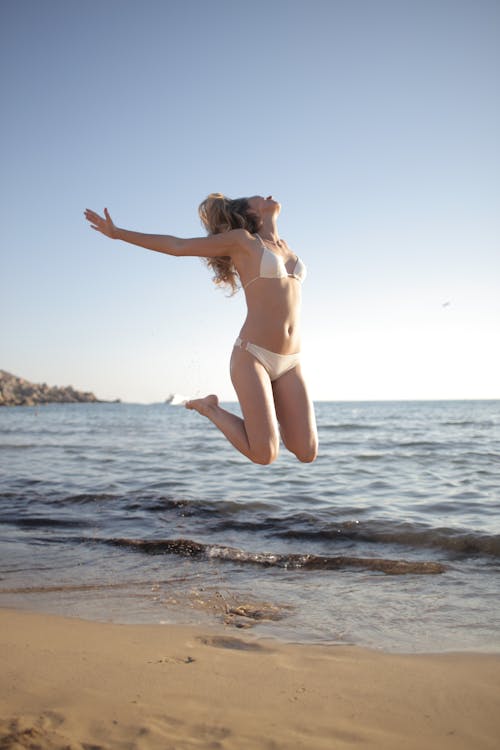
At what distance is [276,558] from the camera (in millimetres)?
6453

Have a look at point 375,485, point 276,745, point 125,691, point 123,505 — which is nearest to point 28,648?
point 125,691

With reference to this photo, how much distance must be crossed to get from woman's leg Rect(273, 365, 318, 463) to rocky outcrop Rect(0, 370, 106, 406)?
9504 cm

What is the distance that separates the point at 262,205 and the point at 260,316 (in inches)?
36.8

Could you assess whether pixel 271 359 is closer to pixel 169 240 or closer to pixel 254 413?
pixel 254 413

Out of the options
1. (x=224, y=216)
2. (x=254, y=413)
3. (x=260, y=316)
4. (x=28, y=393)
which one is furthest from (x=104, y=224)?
(x=28, y=393)

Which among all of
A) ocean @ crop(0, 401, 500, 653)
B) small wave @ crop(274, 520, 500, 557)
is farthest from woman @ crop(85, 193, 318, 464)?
small wave @ crop(274, 520, 500, 557)

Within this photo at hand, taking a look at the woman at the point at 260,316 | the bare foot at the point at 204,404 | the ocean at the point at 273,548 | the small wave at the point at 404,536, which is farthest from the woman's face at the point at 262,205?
the small wave at the point at 404,536

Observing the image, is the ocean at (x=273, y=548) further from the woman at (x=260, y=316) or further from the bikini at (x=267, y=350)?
the bikini at (x=267, y=350)

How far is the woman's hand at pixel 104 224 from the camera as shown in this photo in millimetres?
4406

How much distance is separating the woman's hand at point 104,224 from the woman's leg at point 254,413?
4.19 ft

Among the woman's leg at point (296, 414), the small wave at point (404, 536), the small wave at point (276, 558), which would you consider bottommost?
the small wave at point (276, 558)

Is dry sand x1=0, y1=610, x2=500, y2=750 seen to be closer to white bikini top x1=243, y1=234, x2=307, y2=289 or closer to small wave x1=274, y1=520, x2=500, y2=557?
white bikini top x1=243, y1=234, x2=307, y2=289

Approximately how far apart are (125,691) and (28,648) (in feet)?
3.05

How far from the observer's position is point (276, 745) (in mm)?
2557
